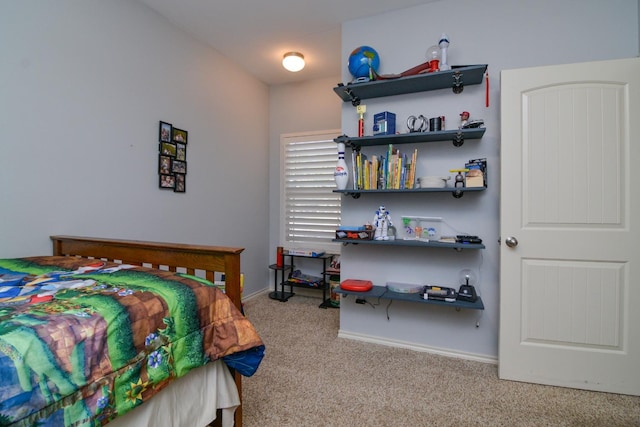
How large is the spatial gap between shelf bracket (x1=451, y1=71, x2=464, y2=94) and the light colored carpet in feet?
6.40

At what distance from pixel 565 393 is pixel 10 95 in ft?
11.8

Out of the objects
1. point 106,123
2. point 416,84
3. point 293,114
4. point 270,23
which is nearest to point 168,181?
point 106,123

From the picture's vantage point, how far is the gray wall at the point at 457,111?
2090mm

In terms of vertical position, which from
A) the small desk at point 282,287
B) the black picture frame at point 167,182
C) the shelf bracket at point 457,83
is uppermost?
the shelf bracket at point 457,83

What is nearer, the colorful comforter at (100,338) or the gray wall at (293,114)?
the colorful comforter at (100,338)

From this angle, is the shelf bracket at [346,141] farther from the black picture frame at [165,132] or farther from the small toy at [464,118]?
the black picture frame at [165,132]

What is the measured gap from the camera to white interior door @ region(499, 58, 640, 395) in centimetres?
186

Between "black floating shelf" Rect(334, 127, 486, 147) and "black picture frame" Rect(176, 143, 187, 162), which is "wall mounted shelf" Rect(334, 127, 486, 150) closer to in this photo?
"black floating shelf" Rect(334, 127, 486, 147)

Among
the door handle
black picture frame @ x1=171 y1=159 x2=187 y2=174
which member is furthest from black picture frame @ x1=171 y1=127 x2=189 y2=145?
the door handle

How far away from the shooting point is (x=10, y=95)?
1.76 meters

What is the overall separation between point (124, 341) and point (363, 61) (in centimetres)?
228

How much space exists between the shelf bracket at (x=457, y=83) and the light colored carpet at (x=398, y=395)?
6.40 ft

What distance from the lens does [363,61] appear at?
94.7 inches

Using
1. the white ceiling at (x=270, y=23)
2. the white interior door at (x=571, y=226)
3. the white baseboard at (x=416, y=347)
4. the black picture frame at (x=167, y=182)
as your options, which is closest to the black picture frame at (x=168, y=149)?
the black picture frame at (x=167, y=182)
